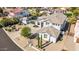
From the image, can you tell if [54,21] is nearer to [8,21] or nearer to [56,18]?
[56,18]

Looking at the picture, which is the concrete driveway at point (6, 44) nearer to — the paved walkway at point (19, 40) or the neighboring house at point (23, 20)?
the paved walkway at point (19, 40)

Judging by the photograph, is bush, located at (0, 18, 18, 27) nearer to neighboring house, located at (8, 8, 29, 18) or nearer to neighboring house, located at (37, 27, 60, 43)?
neighboring house, located at (8, 8, 29, 18)

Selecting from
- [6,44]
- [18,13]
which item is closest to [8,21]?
[18,13]

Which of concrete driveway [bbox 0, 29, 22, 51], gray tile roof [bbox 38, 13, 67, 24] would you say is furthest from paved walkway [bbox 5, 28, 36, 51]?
gray tile roof [bbox 38, 13, 67, 24]
